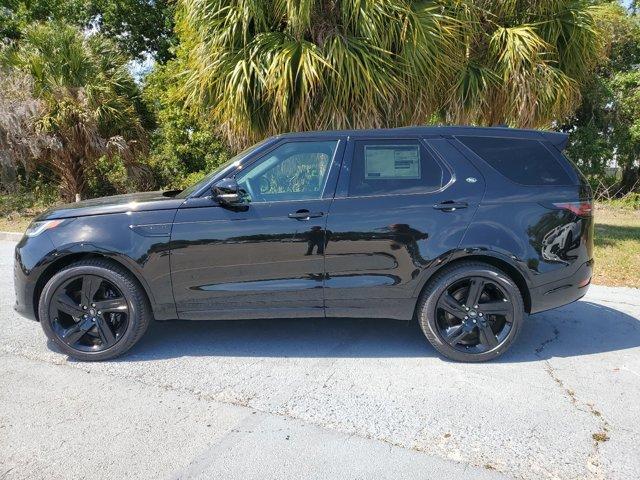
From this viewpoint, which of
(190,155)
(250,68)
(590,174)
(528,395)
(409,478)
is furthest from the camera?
(590,174)

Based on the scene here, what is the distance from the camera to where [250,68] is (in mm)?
6551

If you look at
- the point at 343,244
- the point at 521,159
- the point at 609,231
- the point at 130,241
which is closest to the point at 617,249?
the point at 609,231

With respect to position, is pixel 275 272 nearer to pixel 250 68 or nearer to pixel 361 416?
pixel 361 416

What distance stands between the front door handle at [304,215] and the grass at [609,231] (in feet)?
13.5

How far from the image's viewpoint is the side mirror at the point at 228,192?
3590mm

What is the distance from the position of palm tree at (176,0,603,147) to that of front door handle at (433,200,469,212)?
11.0ft

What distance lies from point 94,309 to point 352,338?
2.09m

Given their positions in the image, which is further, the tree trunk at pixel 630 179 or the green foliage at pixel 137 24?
the green foliage at pixel 137 24

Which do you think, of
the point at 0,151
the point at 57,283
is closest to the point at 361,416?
the point at 57,283

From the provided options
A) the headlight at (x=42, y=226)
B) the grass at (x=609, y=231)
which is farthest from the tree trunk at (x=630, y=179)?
the headlight at (x=42, y=226)

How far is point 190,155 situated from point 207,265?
9.59 metres

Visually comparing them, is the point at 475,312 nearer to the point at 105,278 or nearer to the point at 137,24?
the point at 105,278

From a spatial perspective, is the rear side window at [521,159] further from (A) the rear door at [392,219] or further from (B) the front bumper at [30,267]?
(B) the front bumper at [30,267]

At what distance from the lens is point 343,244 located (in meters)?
3.67
